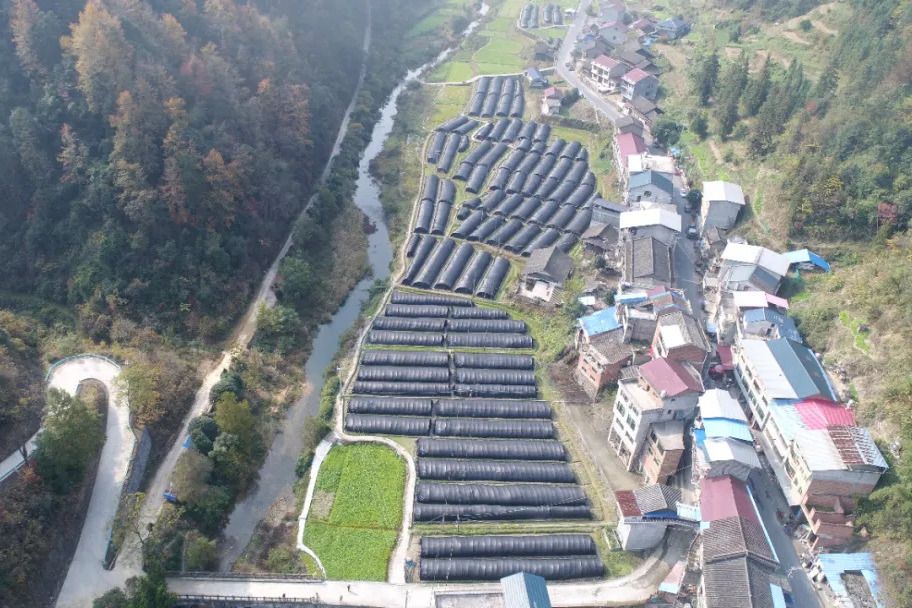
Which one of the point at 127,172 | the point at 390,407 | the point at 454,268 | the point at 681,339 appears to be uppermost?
the point at 127,172

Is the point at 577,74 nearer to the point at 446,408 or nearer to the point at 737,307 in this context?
the point at 737,307

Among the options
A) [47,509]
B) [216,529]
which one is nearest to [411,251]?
[216,529]

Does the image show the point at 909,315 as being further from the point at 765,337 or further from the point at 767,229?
the point at 767,229

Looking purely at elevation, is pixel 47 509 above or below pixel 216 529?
above

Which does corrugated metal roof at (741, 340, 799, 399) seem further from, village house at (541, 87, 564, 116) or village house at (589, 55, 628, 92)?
village house at (589, 55, 628, 92)

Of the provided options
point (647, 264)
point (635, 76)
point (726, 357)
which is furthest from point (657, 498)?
point (635, 76)

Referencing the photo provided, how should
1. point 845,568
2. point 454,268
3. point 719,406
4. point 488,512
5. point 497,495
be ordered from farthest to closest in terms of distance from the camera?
1. point 454,268
2. point 497,495
3. point 719,406
4. point 488,512
5. point 845,568
